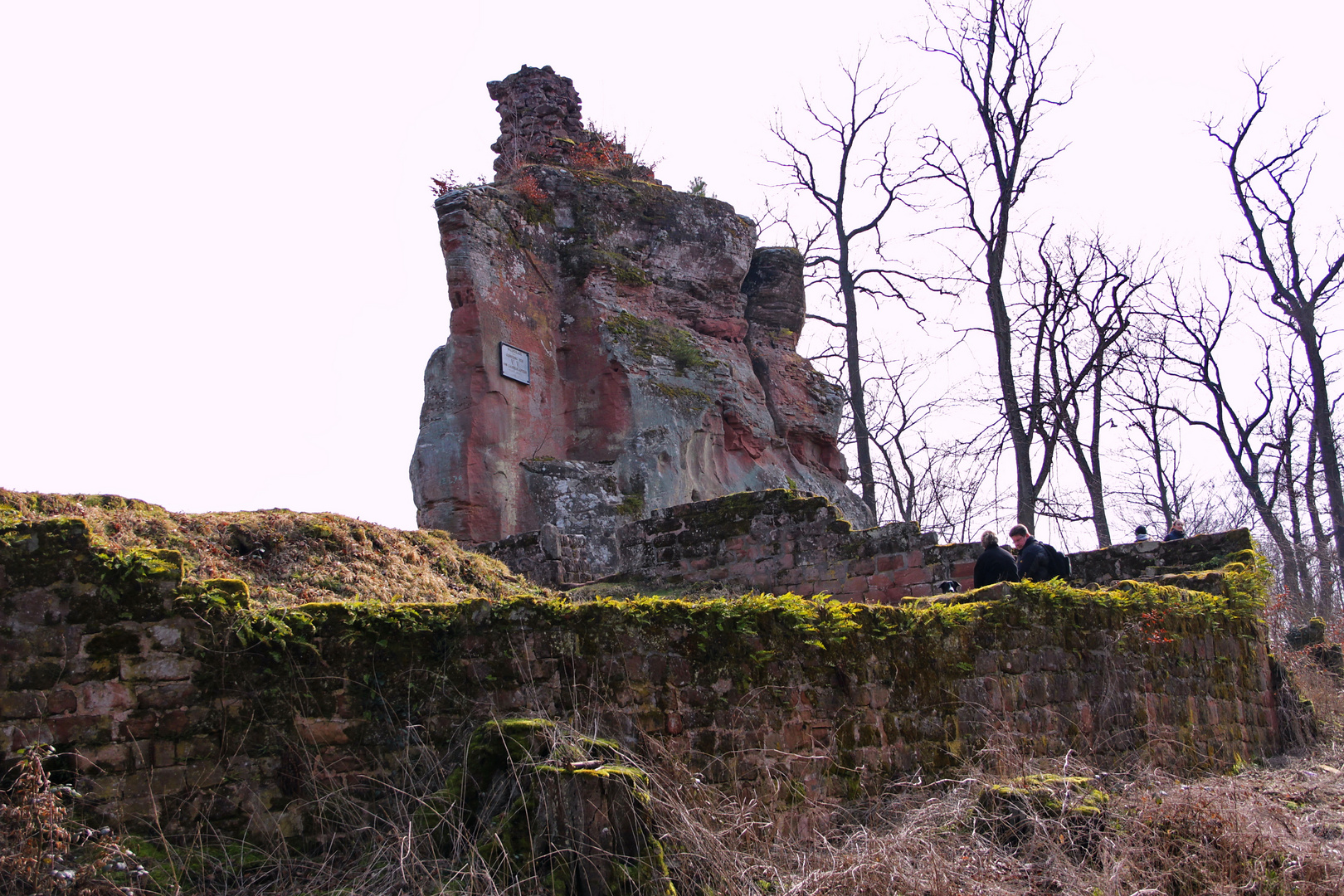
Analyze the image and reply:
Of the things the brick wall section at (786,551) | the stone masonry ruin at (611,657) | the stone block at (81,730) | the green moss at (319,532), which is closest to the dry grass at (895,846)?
the stone masonry ruin at (611,657)

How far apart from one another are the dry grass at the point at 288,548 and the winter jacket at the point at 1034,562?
4.45 meters

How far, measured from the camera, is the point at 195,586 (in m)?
4.39

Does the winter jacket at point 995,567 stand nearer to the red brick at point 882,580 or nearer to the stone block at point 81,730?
the red brick at point 882,580

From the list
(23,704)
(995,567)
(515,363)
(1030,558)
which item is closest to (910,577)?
(1030,558)

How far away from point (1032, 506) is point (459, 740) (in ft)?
52.0

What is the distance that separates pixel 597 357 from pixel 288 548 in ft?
28.1

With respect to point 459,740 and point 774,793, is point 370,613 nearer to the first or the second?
point 459,740

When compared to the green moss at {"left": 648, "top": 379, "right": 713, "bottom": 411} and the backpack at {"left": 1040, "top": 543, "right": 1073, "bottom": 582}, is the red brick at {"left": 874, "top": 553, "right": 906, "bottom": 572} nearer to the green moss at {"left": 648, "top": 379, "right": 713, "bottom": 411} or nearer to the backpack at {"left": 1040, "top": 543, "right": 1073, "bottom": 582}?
the backpack at {"left": 1040, "top": 543, "right": 1073, "bottom": 582}

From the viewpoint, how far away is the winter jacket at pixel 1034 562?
8.63 m

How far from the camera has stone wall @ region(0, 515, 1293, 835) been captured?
413 centimetres

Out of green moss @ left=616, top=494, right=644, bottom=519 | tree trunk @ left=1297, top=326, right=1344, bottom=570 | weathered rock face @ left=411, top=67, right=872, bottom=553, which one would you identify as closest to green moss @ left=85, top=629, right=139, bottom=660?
weathered rock face @ left=411, top=67, right=872, bottom=553

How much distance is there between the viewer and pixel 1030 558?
8.70 meters

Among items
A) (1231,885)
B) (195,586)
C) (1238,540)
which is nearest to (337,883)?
(195,586)

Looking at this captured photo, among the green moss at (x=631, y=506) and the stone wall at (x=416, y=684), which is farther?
the green moss at (x=631, y=506)
